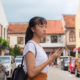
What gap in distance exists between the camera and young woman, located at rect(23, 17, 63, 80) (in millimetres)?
3100

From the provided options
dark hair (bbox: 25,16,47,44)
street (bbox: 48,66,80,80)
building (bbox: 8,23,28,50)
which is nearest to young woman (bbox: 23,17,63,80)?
dark hair (bbox: 25,16,47,44)

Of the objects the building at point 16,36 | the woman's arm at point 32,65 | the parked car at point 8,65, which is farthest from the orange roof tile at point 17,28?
the woman's arm at point 32,65

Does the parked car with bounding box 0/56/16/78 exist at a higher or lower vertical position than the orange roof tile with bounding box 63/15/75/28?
lower

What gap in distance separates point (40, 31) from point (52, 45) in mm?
58286

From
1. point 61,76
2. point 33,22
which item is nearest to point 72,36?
point 61,76

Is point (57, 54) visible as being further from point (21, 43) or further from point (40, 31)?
point (21, 43)

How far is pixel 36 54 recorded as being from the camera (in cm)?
323

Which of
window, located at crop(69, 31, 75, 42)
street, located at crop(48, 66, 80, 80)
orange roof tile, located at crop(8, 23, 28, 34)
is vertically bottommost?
street, located at crop(48, 66, 80, 80)

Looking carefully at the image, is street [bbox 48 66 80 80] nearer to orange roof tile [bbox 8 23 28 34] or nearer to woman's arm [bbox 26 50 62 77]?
woman's arm [bbox 26 50 62 77]

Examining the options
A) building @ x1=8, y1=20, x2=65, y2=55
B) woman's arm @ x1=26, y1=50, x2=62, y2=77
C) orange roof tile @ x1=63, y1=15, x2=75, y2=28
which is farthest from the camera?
building @ x1=8, y1=20, x2=65, y2=55

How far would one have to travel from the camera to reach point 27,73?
3160 millimetres

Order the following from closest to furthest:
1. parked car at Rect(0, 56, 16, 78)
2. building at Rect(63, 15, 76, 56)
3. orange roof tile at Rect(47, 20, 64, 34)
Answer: parked car at Rect(0, 56, 16, 78) < building at Rect(63, 15, 76, 56) < orange roof tile at Rect(47, 20, 64, 34)

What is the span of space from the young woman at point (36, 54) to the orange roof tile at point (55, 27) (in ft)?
193

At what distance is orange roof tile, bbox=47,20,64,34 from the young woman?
193 feet
